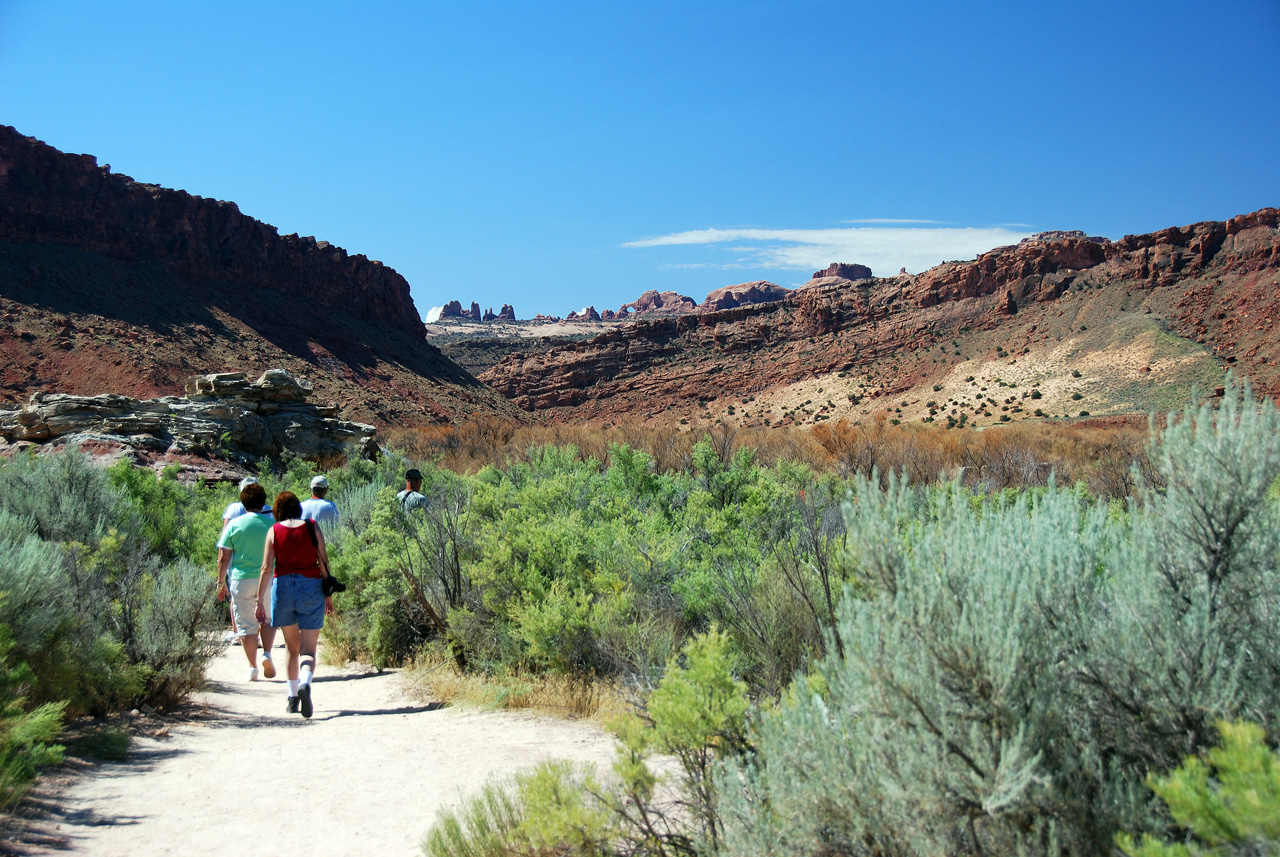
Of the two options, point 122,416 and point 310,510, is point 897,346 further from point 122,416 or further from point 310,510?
point 310,510

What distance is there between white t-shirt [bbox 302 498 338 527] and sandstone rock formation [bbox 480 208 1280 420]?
45.8 m

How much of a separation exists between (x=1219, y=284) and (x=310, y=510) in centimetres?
6162

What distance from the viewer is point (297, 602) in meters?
5.84

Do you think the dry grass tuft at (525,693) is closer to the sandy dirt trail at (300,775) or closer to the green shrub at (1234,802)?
the sandy dirt trail at (300,775)

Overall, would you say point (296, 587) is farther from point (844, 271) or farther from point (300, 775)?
point (844, 271)

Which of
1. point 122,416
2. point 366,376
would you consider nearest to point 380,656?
point 122,416

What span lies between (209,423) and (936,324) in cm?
5883

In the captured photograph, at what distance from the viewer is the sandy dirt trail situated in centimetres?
348

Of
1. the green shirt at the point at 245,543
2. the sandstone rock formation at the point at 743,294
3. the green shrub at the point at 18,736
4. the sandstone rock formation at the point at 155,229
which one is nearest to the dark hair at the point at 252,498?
the green shirt at the point at 245,543

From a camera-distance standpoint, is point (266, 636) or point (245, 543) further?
point (266, 636)

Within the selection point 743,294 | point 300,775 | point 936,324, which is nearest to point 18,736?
point 300,775

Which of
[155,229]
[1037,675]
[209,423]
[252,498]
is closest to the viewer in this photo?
[1037,675]

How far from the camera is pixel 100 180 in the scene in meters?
48.2

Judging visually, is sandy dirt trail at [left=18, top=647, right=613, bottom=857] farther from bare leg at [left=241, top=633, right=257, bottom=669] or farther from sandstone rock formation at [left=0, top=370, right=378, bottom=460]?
sandstone rock formation at [left=0, top=370, right=378, bottom=460]
